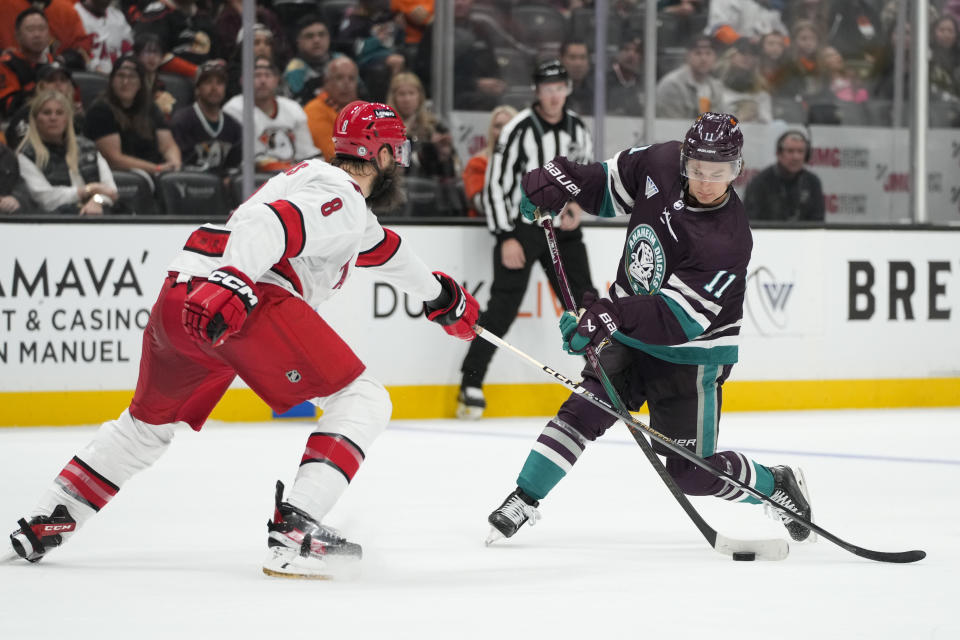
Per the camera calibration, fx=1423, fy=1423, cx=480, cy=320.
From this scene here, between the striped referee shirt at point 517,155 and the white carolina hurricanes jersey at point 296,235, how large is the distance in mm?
2864

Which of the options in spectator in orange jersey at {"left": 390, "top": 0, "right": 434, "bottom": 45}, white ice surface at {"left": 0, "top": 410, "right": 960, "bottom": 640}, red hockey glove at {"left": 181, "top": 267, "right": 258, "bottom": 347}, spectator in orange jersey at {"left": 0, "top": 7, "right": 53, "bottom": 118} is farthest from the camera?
spectator in orange jersey at {"left": 390, "top": 0, "right": 434, "bottom": 45}

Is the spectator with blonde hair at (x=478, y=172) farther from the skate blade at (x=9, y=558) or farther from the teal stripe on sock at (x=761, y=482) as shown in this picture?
the skate blade at (x=9, y=558)

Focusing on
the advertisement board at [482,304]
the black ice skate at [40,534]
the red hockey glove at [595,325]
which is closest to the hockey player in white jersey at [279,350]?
the black ice skate at [40,534]

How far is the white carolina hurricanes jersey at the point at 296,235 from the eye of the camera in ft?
9.07

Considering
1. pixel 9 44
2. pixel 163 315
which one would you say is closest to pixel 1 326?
pixel 9 44

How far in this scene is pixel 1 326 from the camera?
546 cm

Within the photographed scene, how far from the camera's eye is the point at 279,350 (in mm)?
2893

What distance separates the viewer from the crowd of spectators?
5937mm

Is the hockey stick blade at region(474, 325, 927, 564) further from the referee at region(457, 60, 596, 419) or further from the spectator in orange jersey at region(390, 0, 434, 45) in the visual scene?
the spectator in orange jersey at region(390, 0, 434, 45)

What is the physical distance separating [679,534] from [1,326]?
9.91 ft

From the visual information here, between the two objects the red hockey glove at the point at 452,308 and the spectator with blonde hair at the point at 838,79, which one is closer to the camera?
the red hockey glove at the point at 452,308

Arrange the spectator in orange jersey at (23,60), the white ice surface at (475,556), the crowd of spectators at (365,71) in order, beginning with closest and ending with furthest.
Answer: the white ice surface at (475,556) → the spectator in orange jersey at (23,60) → the crowd of spectators at (365,71)

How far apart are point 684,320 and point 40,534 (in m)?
1.48

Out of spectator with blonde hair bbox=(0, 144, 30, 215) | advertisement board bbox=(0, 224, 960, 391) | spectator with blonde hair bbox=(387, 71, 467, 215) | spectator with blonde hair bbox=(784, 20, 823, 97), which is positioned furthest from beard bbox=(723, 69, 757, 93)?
spectator with blonde hair bbox=(0, 144, 30, 215)
